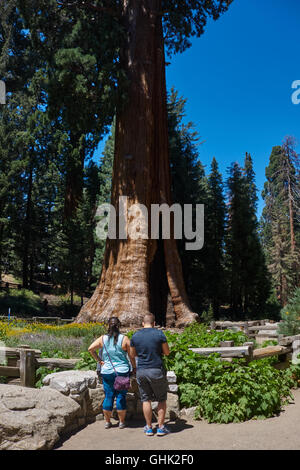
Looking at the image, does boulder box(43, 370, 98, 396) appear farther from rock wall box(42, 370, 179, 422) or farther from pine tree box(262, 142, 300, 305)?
pine tree box(262, 142, 300, 305)

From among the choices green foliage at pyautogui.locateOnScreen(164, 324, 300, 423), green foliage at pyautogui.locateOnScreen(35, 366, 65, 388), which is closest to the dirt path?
green foliage at pyautogui.locateOnScreen(164, 324, 300, 423)

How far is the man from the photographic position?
551 cm

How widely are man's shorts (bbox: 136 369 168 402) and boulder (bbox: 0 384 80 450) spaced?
91 centimetres

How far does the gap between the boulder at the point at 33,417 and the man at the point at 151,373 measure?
0.92 meters

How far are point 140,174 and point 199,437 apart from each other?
437 inches

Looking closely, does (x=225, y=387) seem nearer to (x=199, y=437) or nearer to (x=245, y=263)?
(x=199, y=437)

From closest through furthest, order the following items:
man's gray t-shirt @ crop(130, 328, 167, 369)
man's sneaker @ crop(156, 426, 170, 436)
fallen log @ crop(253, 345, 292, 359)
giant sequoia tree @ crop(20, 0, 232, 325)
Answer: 1. man's sneaker @ crop(156, 426, 170, 436)
2. man's gray t-shirt @ crop(130, 328, 167, 369)
3. fallen log @ crop(253, 345, 292, 359)
4. giant sequoia tree @ crop(20, 0, 232, 325)

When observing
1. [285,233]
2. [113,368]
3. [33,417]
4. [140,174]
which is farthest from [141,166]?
[285,233]

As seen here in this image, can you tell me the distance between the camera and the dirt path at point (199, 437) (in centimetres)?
499

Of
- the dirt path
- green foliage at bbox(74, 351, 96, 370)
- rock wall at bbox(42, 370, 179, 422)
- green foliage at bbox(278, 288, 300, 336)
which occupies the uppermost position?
green foliage at bbox(278, 288, 300, 336)

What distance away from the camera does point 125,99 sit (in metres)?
15.4

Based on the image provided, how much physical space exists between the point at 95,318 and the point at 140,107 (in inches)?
→ 300

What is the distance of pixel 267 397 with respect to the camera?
20.3ft

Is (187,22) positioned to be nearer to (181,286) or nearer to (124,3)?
(124,3)
